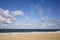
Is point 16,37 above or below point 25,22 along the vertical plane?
below

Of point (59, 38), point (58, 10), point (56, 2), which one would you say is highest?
point (56, 2)

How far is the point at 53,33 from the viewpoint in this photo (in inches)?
76.3

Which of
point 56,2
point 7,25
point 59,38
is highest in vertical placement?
point 56,2

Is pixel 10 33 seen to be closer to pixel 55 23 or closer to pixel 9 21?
pixel 9 21

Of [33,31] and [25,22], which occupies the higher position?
[25,22]

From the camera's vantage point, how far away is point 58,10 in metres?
1.94

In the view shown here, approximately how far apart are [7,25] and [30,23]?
14.4 inches

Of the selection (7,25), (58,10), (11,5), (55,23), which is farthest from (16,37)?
(58,10)

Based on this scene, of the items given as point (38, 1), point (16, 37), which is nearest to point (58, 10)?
point (38, 1)

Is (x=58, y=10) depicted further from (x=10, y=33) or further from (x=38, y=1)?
(x=10, y=33)

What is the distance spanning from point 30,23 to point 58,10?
0.51m

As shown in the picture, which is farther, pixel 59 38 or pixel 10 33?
pixel 59 38

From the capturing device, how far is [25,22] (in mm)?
1871

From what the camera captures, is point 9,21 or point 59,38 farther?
point 59,38
